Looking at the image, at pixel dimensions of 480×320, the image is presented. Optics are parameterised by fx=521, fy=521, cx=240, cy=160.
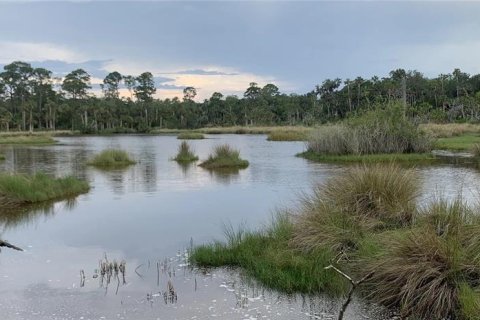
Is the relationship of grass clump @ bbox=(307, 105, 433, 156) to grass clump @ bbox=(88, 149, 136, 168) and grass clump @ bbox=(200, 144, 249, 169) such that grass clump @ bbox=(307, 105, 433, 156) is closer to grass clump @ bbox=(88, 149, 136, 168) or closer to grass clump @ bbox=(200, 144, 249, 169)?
grass clump @ bbox=(200, 144, 249, 169)

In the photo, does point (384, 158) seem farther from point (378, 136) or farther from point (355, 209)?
point (355, 209)

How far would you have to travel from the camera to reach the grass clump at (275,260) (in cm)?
698

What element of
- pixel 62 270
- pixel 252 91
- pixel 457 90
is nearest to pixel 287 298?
pixel 62 270

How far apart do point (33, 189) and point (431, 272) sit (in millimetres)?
12271

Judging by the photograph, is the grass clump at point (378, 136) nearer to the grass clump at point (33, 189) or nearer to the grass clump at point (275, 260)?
the grass clump at point (33, 189)

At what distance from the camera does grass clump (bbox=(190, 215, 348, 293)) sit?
6976 mm

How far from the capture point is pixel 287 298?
6699 millimetres

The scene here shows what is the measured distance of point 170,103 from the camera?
111 metres

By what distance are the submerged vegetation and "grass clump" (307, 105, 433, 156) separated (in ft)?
62.1

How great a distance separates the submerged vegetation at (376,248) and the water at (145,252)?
35 centimetres

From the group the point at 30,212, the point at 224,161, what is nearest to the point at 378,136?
the point at 224,161

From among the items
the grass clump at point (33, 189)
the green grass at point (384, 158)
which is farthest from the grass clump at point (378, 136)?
the grass clump at point (33, 189)

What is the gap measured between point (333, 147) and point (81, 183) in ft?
51.8

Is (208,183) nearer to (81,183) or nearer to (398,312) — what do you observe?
(81,183)
